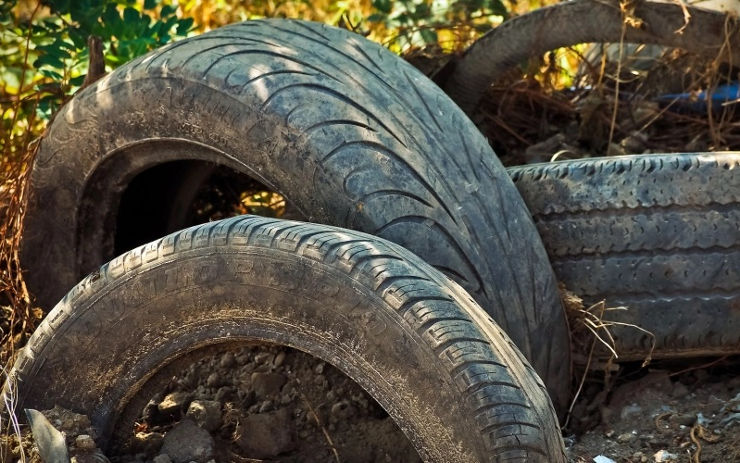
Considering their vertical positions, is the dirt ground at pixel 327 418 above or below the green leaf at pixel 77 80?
below

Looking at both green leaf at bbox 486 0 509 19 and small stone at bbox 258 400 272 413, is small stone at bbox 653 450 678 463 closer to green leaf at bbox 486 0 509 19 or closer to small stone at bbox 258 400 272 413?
small stone at bbox 258 400 272 413

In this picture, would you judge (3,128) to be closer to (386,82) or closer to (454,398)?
(386,82)

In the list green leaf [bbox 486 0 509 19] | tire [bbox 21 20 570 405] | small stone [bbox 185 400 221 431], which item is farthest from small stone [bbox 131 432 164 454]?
green leaf [bbox 486 0 509 19]

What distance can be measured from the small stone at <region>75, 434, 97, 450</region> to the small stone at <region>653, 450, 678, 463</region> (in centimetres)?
130

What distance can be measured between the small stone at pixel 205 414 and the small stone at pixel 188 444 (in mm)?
132

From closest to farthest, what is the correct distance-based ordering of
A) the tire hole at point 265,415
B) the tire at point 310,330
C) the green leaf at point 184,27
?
the tire at point 310,330, the tire hole at point 265,415, the green leaf at point 184,27

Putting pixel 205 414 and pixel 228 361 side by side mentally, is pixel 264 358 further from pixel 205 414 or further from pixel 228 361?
pixel 205 414

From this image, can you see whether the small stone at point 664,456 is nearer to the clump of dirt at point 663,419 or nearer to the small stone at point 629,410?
the clump of dirt at point 663,419

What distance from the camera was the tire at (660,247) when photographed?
2.62 metres

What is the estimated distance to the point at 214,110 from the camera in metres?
2.53

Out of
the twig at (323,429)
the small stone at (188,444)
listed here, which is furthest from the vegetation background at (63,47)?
the twig at (323,429)

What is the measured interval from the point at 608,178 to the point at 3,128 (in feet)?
6.83

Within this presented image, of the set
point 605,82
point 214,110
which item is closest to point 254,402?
point 214,110

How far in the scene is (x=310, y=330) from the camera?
2.02 metres
